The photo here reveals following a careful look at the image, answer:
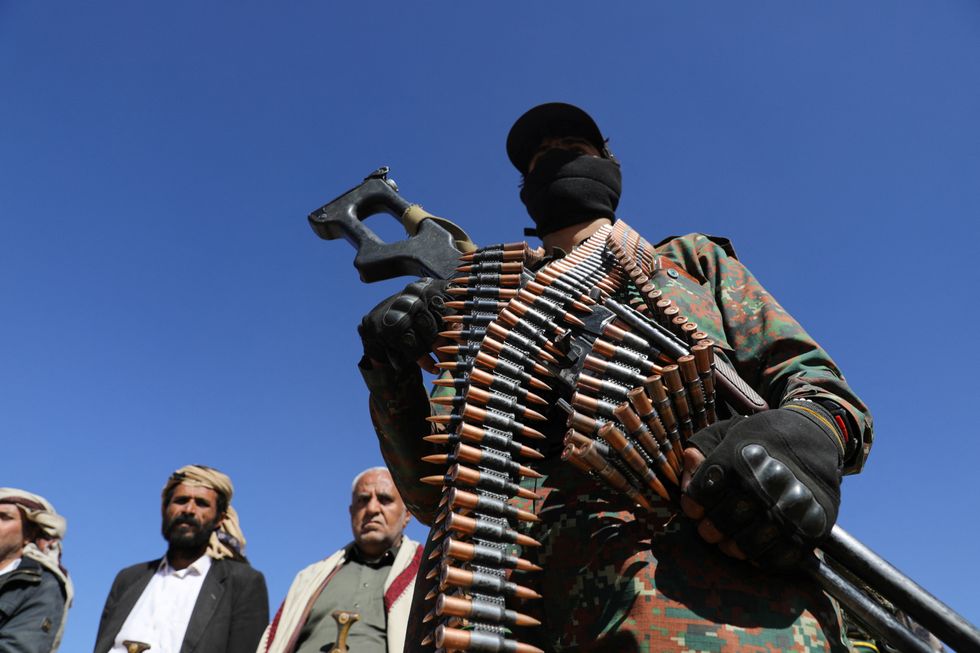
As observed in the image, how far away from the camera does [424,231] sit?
4.51 m

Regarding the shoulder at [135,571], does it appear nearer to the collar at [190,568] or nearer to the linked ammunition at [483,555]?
the collar at [190,568]

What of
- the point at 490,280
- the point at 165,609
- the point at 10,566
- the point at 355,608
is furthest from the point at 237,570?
the point at 490,280

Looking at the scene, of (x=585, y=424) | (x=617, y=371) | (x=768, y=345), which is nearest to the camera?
(x=585, y=424)

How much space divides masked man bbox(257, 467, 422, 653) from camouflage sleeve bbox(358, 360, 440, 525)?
2761 millimetres

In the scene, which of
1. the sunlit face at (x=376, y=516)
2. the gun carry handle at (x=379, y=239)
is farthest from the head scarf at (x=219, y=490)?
the gun carry handle at (x=379, y=239)

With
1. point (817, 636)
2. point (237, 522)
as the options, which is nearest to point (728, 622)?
point (817, 636)

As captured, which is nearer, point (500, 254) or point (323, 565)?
point (500, 254)

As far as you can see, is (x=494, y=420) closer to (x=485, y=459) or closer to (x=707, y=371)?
(x=485, y=459)

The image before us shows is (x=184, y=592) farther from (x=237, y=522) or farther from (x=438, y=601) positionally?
(x=438, y=601)

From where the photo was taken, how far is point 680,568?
2.57 metres

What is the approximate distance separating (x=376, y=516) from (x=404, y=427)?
3.70 m

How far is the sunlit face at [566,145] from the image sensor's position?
4.39 metres

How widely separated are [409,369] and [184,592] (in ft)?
15.1

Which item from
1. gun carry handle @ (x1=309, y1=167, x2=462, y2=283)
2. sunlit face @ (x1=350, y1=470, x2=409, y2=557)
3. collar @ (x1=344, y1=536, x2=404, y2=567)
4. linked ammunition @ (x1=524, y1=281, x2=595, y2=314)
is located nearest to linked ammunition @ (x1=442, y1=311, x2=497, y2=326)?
linked ammunition @ (x1=524, y1=281, x2=595, y2=314)
